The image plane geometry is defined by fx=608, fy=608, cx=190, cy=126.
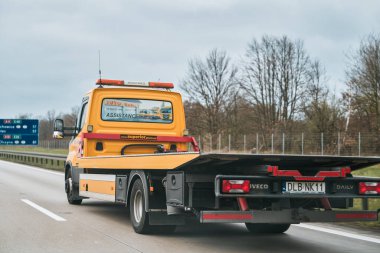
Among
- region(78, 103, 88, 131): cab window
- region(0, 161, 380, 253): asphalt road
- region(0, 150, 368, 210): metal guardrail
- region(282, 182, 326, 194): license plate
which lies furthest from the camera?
region(0, 150, 368, 210): metal guardrail

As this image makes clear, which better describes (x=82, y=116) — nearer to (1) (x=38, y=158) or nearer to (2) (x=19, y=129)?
(1) (x=38, y=158)

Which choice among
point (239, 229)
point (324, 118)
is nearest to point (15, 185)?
point (239, 229)

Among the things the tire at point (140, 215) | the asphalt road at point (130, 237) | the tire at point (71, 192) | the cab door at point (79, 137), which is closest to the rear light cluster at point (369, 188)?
the asphalt road at point (130, 237)

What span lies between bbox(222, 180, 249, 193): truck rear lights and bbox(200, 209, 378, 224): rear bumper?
10.2 inches

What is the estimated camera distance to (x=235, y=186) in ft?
22.2

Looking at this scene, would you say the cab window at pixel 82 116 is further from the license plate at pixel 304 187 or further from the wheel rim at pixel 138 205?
the license plate at pixel 304 187

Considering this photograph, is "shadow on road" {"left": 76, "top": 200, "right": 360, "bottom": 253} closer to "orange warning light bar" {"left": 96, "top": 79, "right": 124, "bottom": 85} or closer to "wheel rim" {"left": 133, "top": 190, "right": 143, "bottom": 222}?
"wheel rim" {"left": 133, "top": 190, "right": 143, "bottom": 222}

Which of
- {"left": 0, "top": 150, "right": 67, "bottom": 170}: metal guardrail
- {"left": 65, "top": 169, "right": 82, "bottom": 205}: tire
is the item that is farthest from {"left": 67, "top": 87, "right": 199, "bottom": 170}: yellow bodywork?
{"left": 0, "top": 150, "right": 67, "bottom": 170}: metal guardrail

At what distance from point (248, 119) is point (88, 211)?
1520 inches

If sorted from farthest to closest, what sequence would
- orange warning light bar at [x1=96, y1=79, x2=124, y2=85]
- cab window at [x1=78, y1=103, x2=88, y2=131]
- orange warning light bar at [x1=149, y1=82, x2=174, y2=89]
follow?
1. orange warning light bar at [x1=149, y1=82, x2=174, y2=89]
2. cab window at [x1=78, y1=103, x2=88, y2=131]
3. orange warning light bar at [x1=96, y1=79, x2=124, y2=85]

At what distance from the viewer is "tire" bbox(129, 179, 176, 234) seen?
847cm

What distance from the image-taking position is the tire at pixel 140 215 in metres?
8.47

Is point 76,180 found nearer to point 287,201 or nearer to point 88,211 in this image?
point 88,211

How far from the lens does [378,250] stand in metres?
7.42
